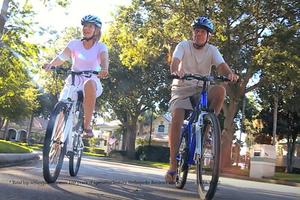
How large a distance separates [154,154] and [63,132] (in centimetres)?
4984

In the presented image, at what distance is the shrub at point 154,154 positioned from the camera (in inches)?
2181

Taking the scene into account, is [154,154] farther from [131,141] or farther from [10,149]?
[10,149]

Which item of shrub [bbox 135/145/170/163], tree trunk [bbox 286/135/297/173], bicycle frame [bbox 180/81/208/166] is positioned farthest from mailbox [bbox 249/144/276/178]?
shrub [bbox 135/145/170/163]

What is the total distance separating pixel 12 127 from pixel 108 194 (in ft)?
385

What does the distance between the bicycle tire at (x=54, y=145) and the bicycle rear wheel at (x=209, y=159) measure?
186 cm

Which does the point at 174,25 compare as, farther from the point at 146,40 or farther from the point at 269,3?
the point at 269,3

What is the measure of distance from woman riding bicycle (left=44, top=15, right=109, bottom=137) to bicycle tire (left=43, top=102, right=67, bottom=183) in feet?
1.51

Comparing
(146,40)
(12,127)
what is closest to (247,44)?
(146,40)

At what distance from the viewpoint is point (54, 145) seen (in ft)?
20.3

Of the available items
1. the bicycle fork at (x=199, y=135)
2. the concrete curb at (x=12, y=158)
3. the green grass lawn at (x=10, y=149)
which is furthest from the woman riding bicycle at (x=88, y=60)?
the green grass lawn at (x=10, y=149)

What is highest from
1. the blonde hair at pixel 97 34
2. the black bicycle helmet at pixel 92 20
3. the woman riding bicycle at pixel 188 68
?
the black bicycle helmet at pixel 92 20

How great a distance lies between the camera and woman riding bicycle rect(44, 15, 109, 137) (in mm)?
6664

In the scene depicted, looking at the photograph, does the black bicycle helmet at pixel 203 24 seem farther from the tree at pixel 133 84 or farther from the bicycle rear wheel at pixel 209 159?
the tree at pixel 133 84

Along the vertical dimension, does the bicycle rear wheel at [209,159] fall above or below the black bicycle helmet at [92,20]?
below
